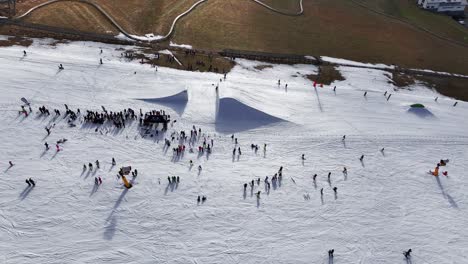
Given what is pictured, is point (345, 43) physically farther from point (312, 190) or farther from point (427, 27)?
point (312, 190)

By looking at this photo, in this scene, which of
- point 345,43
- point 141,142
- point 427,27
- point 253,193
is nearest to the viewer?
point 253,193

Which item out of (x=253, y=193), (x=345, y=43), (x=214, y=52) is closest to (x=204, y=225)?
(x=253, y=193)

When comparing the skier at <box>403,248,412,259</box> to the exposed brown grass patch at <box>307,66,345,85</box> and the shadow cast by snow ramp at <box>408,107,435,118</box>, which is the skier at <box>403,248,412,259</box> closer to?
the shadow cast by snow ramp at <box>408,107,435,118</box>

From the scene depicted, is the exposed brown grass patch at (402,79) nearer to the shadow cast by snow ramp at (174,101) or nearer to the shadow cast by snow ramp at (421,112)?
the shadow cast by snow ramp at (421,112)

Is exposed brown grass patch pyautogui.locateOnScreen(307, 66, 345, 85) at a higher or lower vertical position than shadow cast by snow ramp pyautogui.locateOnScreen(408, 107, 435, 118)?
higher

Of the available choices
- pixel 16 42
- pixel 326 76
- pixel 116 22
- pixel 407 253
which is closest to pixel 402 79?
pixel 326 76

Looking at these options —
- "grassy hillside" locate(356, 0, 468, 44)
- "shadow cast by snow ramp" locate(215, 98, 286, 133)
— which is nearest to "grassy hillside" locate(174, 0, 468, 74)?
"grassy hillside" locate(356, 0, 468, 44)

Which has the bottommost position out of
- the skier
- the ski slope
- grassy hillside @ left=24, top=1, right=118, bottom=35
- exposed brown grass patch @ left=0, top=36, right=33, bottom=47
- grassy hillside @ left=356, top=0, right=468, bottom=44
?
the skier
